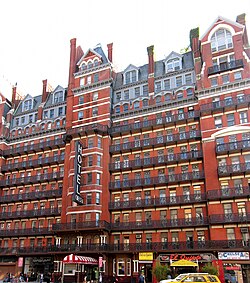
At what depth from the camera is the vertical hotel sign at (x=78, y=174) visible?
40938 millimetres

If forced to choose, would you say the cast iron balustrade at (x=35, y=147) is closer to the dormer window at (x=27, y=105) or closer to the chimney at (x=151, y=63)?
the dormer window at (x=27, y=105)

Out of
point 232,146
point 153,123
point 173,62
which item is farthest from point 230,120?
point 173,62

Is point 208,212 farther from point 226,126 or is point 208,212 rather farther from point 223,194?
point 226,126

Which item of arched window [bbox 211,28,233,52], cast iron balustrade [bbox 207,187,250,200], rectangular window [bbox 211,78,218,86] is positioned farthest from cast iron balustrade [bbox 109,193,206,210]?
arched window [bbox 211,28,233,52]

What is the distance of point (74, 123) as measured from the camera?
4919cm

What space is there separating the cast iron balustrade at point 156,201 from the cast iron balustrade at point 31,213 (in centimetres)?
942

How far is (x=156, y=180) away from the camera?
41094 millimetres

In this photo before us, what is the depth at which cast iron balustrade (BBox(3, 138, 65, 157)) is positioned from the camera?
50666 mm

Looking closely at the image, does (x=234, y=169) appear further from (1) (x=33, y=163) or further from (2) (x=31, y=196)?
(1) (x=33, y=163)

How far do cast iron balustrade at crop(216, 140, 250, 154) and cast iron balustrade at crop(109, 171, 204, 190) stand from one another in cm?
357

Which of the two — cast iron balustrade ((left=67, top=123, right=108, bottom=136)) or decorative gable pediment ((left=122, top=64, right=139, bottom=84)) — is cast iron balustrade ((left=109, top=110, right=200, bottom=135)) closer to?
cast iron balustrade ((left=67, top=123, right=108, bottom=136))

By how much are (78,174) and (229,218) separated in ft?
64.2

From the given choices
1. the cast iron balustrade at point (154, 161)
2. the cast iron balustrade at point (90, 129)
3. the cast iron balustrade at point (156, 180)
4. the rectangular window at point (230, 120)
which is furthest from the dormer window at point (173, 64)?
the cast iron balustrade at point (156, 180)

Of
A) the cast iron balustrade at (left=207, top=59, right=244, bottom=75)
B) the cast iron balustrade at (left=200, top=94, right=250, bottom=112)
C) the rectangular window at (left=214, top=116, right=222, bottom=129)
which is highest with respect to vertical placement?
the cast iron balustrade at (left=207, top=59, right=244, bottom=75)
